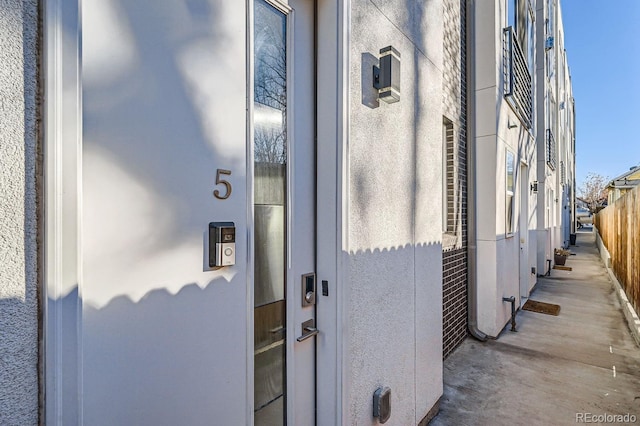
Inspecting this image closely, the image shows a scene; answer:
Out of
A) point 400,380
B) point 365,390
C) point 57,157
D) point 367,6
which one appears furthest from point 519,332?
point 57,157

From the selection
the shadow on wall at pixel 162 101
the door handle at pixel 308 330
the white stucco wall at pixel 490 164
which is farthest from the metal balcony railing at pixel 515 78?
the shadow on wall at pixel 162 101

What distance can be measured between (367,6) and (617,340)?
18.9 ft

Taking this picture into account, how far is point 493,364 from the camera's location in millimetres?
4094

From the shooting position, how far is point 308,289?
1.92 meters

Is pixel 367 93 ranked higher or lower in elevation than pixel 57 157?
higher

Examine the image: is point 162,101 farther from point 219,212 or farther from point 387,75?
point 387,75

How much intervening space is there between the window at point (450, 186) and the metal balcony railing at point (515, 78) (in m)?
1.61

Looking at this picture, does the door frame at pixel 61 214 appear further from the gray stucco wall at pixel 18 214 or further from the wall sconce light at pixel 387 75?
the wall sconce light at pixel 387 75

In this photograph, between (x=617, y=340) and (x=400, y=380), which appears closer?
(x=400, y=380)

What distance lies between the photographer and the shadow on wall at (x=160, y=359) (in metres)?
1.04

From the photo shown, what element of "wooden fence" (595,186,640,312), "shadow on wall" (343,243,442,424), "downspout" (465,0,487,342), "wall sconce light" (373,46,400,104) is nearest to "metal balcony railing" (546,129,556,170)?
"wooden fence" (595,186,640,312)

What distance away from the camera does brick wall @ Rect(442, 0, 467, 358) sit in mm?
4258

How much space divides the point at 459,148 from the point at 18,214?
16.1 feet

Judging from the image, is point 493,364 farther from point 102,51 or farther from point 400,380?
point 102,51
